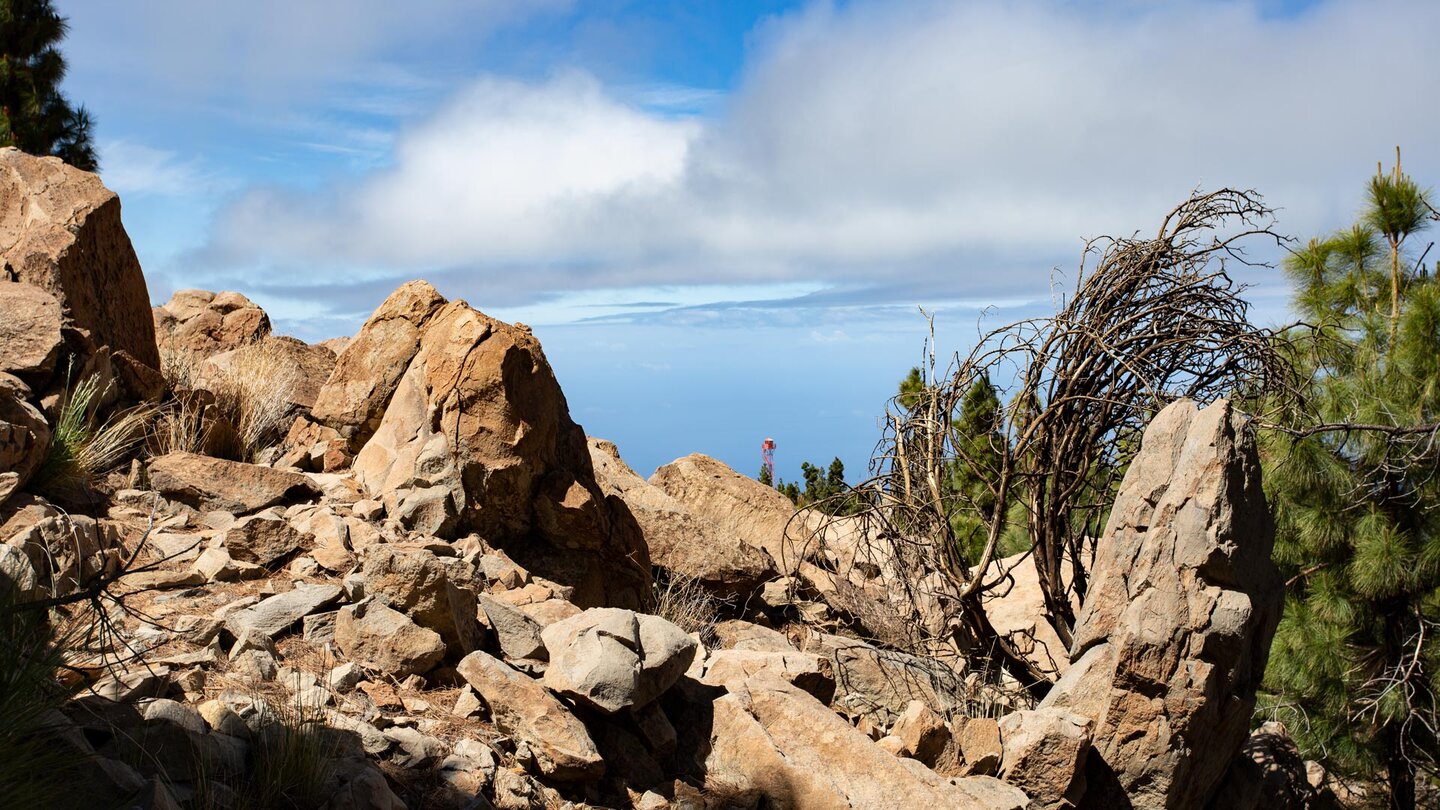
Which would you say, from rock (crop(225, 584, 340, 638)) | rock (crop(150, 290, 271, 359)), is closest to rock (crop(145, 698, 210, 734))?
rock (crop(225, 584, 340, 638))

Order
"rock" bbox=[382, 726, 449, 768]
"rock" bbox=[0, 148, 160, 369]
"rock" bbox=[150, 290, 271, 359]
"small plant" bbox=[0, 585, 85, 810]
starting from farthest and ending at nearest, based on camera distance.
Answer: "rock" bbox=[150, 290, 271, 359], "rock" bbox=[0, 148, 160, 369], "rock" bbox=[382, 726, 449, 768], "small plant" bbox=[0, 585, 85, 810]

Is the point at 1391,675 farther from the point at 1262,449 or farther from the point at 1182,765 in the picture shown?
the point at 1182,765

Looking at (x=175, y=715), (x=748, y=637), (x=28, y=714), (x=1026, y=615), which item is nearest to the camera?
(x=28, y=714)

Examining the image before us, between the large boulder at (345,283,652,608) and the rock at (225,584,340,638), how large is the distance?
1586mm

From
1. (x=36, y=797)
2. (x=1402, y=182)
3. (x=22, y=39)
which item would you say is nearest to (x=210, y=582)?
(x=36, y=797)

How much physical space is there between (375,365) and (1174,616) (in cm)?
613

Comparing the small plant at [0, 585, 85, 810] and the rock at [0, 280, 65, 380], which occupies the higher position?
the rock at [0, 280, 65, 380]

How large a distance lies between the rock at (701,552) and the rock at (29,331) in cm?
384

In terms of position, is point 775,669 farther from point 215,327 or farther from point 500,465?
point 215,327

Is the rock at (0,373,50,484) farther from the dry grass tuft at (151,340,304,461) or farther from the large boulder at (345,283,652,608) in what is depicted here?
the large boulder at (345,283,652,608)

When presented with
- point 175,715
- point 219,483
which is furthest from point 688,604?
point 175,715

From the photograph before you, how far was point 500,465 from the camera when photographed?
7598 millimetres

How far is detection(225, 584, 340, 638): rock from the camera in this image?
5375 mm

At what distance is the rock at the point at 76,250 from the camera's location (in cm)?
775
